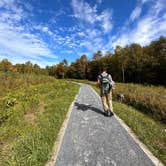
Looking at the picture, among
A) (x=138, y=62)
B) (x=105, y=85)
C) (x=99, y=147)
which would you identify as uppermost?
(x=138, y=62)

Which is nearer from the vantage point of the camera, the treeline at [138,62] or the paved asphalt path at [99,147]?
the paved asphalt path at [99,147]

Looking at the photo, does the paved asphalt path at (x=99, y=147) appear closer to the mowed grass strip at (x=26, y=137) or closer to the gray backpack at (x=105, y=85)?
the mowed grass strip at (x=26, y=137)

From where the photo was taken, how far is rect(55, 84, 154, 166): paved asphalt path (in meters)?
2.81

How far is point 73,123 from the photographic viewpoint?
5.01 metres

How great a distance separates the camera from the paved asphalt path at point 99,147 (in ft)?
9.23

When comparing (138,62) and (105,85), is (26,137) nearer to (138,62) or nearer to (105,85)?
(105,85)

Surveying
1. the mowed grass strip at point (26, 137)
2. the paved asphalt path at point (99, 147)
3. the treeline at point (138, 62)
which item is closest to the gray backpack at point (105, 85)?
the paved asphalt path at point (99, 147)

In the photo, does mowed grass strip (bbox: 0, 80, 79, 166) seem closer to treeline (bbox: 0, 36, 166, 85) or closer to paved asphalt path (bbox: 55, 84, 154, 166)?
paved asphalt path (bbox: 55, 84, 154, 166)

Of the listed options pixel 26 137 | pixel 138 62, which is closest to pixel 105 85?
pixel 26 137

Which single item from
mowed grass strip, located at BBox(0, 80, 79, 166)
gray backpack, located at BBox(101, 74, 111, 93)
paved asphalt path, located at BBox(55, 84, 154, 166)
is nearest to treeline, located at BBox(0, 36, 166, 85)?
gray backpack, located at BBox(101, 74, 111, 93)

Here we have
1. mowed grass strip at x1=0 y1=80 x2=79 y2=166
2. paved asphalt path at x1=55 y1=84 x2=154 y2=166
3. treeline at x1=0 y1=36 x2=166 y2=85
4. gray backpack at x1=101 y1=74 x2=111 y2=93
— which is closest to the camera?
paved asphalt path at x1=55 y1=84 x2=154 y2=166

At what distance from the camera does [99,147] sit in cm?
Answer: 334

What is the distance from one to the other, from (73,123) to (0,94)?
22.5 feet

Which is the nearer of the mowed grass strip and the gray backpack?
the mowed grass strip
